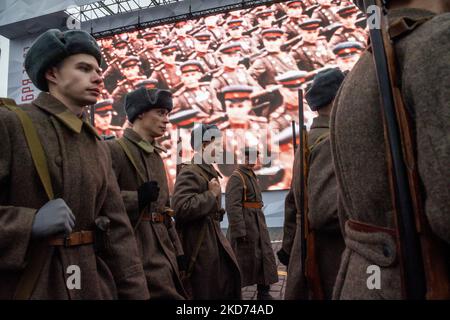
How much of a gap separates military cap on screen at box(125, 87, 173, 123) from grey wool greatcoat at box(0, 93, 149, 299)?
110cm

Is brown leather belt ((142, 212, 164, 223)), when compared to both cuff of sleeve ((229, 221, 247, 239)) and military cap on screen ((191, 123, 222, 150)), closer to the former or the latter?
military cap on screen ((191, 123, 222, 150))

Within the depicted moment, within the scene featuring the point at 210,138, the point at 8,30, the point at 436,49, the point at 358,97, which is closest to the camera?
the point at 436,49

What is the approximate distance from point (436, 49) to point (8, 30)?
41.8ft

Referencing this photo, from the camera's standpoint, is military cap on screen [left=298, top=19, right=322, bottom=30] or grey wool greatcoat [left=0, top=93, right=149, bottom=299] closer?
grey wool greatcoat [left=0, top=93, right=149, bottom=299]

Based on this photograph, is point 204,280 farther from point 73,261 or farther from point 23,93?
point 23,93

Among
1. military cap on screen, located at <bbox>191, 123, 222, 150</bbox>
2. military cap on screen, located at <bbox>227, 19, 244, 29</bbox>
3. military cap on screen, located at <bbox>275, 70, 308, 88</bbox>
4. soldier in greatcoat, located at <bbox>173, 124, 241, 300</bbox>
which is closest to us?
soldier in greatcoat, located at <bbox>173, 124, 241, 300</bbox>

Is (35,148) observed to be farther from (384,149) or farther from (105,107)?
(105,107)

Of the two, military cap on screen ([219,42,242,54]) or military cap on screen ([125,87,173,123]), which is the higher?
military cap on screen ([219,42,242,54])

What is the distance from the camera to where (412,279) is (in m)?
0.79

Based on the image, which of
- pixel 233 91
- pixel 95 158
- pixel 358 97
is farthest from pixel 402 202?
pixel 233 91

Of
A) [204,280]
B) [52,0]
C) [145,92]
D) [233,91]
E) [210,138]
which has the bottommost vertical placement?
[204,280]

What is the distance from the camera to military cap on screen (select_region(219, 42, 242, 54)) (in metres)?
10.1

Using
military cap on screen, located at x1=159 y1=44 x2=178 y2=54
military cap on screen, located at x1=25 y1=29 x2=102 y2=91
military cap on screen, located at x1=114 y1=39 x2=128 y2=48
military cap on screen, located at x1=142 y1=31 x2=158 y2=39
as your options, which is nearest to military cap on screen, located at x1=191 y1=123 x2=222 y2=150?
military cap on screen, located at x1=25 y1=29 x2=102 y2=91

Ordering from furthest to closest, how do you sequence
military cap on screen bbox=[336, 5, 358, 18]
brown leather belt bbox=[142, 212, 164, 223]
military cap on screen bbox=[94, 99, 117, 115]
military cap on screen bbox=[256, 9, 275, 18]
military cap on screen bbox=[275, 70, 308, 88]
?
military cap on screen bbox=[94, 99, 117, 115] < military cap on screen bbox=[256, 9, 275, 18] < military cap on screen bbox=[275, 70, 308, 88] < military cap on screen bbox=[336, 5, 358, 18] < brown leather belt bbox=[142, 212, 164, 223]
